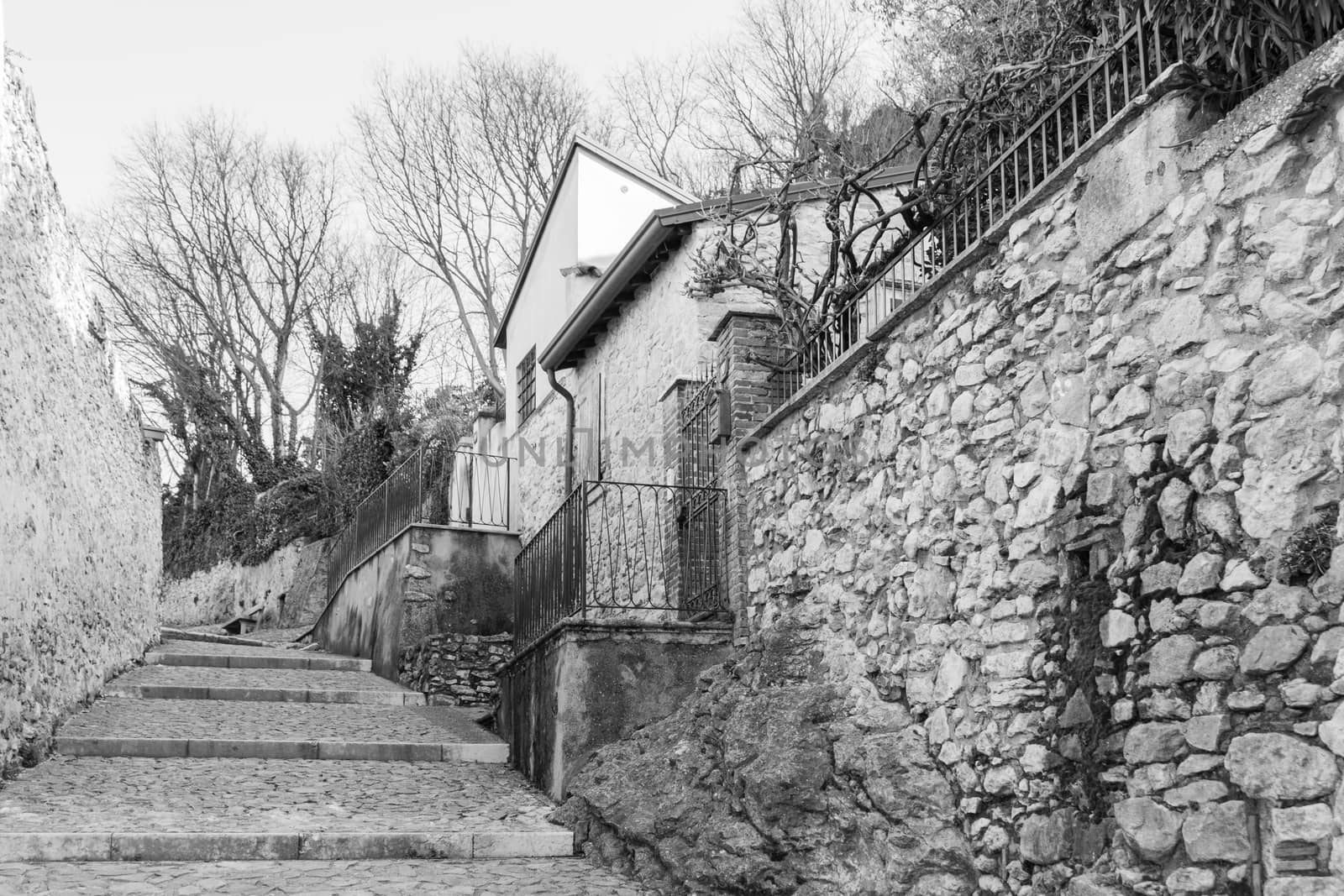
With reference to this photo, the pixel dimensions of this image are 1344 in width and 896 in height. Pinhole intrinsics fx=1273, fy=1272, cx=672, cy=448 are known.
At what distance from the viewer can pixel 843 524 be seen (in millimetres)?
6258

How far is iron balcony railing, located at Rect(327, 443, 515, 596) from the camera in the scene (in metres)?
14.6

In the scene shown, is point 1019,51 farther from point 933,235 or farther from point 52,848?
point 52,848

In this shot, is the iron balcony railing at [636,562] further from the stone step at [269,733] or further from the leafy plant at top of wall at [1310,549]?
the leafy plant at top of wall at [1310,549]

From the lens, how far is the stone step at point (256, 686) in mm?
10938

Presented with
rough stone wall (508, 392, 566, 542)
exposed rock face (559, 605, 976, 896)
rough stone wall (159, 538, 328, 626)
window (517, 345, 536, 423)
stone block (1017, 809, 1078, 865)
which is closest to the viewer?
stone block (1017, 809, 1078, 865)

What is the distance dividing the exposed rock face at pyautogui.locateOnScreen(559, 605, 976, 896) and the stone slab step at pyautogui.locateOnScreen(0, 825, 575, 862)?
40cm

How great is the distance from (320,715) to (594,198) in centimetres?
678

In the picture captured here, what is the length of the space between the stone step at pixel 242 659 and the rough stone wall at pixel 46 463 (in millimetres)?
2007

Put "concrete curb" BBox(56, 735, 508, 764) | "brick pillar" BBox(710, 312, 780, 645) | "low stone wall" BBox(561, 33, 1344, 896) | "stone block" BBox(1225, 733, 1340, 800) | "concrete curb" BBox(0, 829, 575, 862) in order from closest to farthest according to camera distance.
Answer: "stone block" BBox(1225, 733, 1340, 800) < "low stone wall" BBox(561, 33, 1344, 896) < "concrete curb" BBox(0, 829, 575, 862) < "brick pillar" BBox(710, 312, 780, 645) < "concrete curb" BBox(56, 735, 508, 764)

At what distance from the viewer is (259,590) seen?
75.5 ft

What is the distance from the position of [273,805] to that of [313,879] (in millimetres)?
1415

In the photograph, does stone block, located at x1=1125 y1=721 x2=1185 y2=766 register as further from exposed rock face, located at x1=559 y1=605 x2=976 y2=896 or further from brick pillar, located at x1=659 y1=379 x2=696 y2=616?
brick pillar, located at x1=659 y1=379 x2=696 y2=616

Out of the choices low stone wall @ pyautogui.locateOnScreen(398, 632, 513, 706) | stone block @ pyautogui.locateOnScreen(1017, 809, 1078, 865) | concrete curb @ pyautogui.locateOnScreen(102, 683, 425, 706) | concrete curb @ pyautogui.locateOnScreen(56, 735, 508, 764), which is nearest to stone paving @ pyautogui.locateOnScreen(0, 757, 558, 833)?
concrete curb @ pyautogui.locateOnScreen(56, 735, 508, 764)

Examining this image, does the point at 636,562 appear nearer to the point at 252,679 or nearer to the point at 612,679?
the point at 612,679
